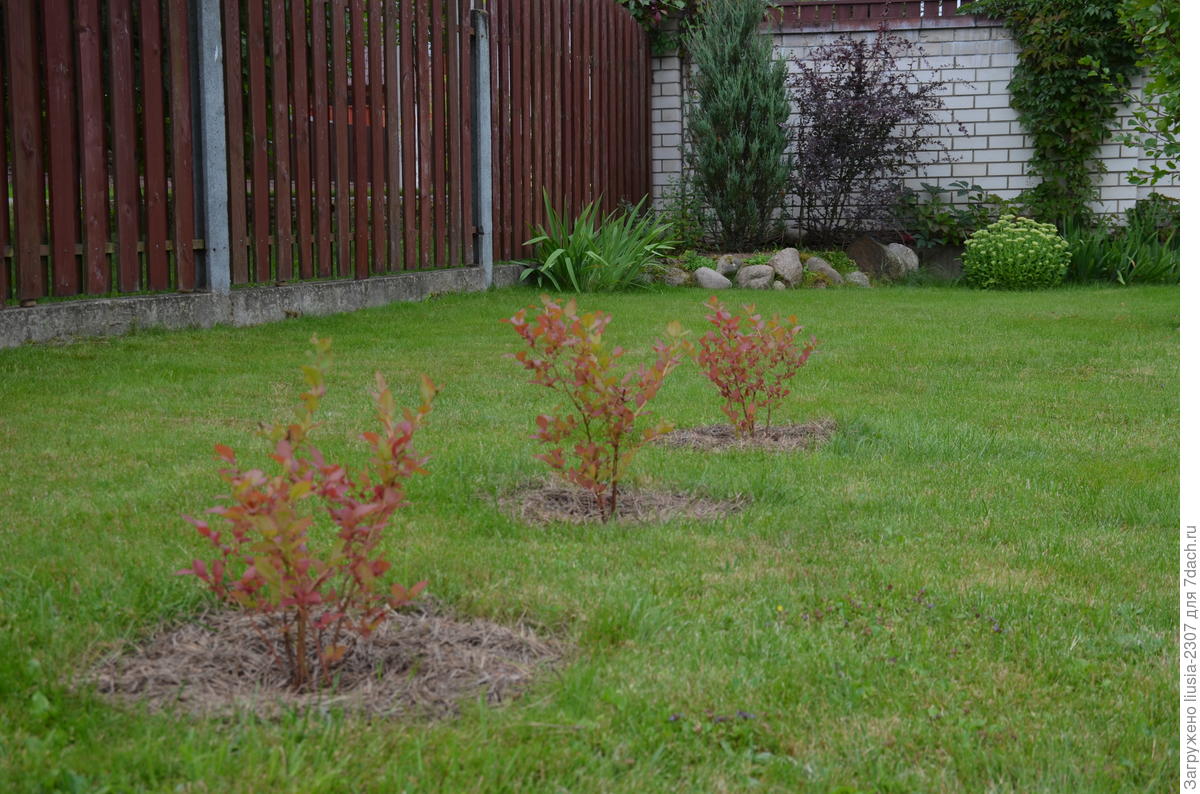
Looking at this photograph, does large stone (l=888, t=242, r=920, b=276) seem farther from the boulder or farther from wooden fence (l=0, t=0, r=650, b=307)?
wooden fence (l=0, t=0, r=650, b=307)

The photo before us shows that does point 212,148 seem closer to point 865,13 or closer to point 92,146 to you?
point 92,146

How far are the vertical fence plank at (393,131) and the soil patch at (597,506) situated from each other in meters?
5.72

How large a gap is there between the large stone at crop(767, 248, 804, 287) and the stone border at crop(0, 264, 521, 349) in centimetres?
332

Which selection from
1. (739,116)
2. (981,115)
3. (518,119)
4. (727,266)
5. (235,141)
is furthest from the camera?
(981,115)

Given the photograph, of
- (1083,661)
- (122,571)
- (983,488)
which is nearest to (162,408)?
(122,571)

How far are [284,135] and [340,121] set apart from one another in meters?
0.66

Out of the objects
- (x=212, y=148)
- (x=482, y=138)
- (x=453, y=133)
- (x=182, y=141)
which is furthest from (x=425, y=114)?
(x=182, y=141)

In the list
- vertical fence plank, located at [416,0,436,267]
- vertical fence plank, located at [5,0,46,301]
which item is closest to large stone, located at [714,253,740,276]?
vertical fence plank, located at [416,0,436,267]

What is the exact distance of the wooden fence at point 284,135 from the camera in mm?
6070

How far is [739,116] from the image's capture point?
41.4 feet

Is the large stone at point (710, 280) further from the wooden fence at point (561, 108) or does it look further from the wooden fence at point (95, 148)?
the wooden fence at point (95, 148)

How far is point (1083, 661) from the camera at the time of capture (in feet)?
7.75

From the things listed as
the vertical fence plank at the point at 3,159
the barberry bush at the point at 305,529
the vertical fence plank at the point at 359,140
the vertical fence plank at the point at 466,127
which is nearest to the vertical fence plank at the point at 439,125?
the vertical fence plank at the point at 466,127

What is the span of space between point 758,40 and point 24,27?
8.36 metres
